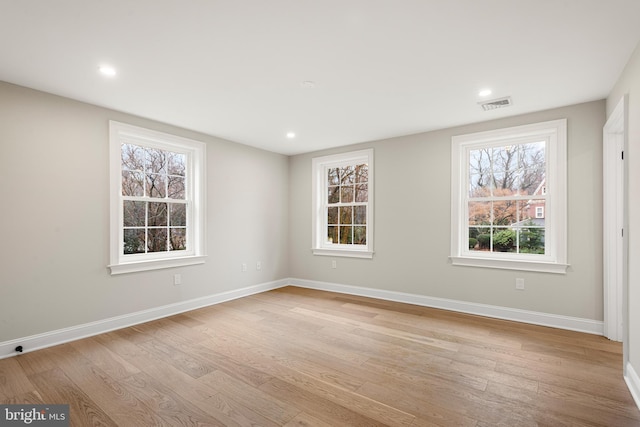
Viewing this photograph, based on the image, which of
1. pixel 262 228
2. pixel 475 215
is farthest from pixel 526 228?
pixel 262 228

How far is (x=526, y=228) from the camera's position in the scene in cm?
376

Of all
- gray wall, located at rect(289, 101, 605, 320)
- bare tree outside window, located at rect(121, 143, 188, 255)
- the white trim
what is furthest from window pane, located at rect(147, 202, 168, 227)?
the white trim

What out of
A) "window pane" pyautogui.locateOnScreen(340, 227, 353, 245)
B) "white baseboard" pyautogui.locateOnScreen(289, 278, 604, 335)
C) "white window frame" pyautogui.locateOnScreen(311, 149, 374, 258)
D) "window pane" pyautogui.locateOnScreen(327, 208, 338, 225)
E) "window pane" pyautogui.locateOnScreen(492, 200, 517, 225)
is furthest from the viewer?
"window pane" pyautogui.locateOnScreen(327, 208, 338, 225)

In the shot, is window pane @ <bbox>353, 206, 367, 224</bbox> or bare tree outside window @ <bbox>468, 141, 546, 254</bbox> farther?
window pane @ <bbox>353, 206, 367, 224</bbox>

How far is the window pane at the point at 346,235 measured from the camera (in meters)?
5.25

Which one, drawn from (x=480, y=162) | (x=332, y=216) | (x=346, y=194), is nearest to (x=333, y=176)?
(x=346, y=194)

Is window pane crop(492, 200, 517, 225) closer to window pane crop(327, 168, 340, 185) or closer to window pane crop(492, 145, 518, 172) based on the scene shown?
window pane crop(492, 145, 518, 172)

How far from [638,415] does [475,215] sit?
252 cm

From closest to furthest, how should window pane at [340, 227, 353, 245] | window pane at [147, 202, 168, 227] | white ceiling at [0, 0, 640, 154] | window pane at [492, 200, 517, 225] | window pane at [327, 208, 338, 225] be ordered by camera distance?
1. white ceiling at [0, 0, 640, 154]
2. window pane at [492, 200, 517, 225]
3. window pane at [147, 202, 168, 227]
4. window pane at [340, 227, 353, 245]
5. window pane at [327, 208, 338, 225]

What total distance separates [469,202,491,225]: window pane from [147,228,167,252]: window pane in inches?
162

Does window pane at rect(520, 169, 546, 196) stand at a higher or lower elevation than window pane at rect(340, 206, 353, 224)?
higher

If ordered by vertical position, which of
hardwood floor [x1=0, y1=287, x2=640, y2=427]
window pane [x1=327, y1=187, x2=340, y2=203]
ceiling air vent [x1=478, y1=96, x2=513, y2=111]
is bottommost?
hardwood floor [x1=0, y1=287, x2=640, y2=427]

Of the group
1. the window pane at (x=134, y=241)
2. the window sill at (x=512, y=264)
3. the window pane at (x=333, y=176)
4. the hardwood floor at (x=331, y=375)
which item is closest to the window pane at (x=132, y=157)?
the window pane at (x=134, y=241)

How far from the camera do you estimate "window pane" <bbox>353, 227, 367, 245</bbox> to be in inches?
199
